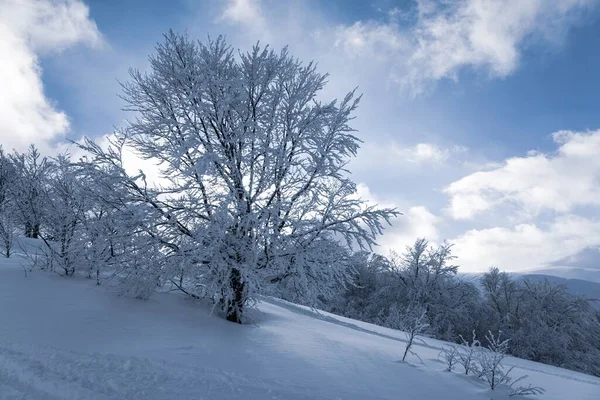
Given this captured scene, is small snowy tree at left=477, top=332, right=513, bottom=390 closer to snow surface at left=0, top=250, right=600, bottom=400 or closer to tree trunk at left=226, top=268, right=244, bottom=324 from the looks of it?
snow surface at left=0, top=250, right=600, bottom=400

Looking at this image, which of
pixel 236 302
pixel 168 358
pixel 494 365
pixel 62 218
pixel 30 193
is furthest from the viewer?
pixel 30 193

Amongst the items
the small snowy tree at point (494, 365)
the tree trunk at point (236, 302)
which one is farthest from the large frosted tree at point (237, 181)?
the small snowy tree at point (494, 365)

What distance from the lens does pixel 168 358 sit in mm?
4297

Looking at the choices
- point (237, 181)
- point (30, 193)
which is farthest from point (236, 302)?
point (30, 193)

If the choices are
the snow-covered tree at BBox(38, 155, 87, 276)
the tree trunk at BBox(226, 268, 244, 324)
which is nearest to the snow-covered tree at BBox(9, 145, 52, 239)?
the snow-covered tree at BBox(38, 155, 87, 276)

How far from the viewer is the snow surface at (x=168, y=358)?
340 centimetres

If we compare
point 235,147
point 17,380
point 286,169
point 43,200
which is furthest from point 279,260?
point 43,200

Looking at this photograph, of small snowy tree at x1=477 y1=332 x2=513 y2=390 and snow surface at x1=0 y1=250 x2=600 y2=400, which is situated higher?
small snowy tree at x1=477 y1=332 x2=513 y2=390

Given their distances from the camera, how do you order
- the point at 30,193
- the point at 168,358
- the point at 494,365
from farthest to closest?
the point at 30,193
the point at 494,365
the point at 168,358

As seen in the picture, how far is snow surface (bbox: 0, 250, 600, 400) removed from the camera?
340cm

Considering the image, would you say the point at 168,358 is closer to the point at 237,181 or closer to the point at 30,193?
the point at 237,181

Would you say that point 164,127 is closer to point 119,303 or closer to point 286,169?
point 286,169

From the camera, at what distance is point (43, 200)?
9.66 meters

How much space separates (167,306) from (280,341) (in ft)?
9.93
